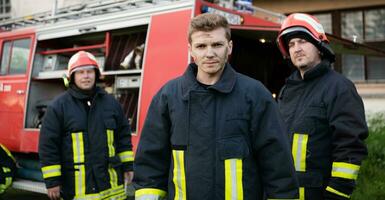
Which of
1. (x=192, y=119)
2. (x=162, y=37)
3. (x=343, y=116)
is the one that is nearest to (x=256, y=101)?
(x=192, y=119)

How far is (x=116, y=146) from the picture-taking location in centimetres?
Answer: 407

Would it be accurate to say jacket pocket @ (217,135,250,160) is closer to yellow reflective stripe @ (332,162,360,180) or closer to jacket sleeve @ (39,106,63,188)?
yellow reflective stripe @ (332,162,360,180)

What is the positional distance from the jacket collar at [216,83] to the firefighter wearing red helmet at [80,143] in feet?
5.88

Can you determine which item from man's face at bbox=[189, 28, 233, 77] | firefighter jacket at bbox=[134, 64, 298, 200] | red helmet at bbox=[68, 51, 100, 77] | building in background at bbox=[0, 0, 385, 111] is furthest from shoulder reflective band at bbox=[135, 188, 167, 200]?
building in background at bbox=[0, 0, 385, 111]

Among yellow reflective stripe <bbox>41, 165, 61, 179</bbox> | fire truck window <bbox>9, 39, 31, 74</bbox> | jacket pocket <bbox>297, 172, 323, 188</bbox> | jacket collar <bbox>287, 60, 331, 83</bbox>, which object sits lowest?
→ yellow reflective stripe <bbox>41, 165, 61, 179</bbox>

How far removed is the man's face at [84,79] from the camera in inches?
153

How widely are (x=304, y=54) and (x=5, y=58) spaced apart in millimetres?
5642

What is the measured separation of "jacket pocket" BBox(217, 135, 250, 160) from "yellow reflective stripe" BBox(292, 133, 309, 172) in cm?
54

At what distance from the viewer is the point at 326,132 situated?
2465 millimetres

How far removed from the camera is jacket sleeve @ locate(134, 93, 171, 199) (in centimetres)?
219

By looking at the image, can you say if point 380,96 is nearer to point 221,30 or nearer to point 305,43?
point 305,43

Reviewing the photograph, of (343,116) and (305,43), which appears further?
(305,43)

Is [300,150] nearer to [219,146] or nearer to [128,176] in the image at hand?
[219,146]

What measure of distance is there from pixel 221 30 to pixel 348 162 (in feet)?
2.96
